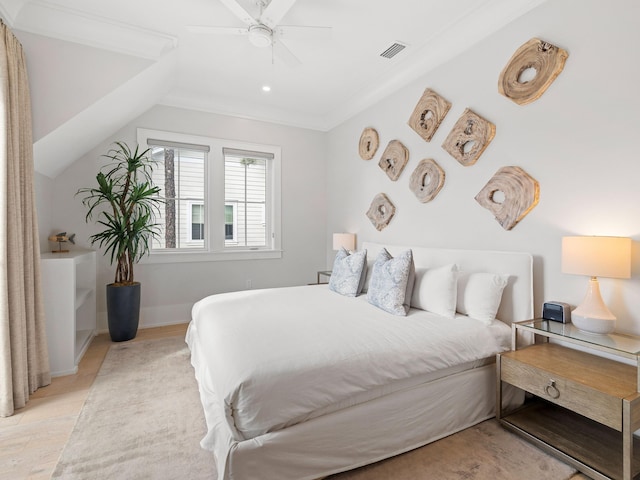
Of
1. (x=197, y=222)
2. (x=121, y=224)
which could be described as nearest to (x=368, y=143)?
(x=197, y=222)

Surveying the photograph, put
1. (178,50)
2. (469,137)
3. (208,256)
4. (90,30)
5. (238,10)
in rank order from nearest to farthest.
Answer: (238,10)
(90,30)
(469,137)
(178,50)
(208,256)

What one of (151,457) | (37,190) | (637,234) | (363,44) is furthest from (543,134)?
(37,190)

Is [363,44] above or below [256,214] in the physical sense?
above

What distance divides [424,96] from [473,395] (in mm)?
2590

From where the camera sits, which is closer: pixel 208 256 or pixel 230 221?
pixel 208 256

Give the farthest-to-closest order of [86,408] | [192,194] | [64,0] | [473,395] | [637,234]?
[192,194]
[64,0]
[86,408]
[473,395]
[637,234]

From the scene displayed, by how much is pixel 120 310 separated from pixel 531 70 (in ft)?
13.7

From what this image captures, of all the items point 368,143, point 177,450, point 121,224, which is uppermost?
point 368,143

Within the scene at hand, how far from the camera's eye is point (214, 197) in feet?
13.3

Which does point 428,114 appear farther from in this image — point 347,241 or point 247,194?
point 247,194

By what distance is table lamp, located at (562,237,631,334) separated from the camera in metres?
1.61

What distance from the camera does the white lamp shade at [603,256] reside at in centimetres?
161

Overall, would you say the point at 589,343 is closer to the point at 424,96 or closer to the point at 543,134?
the point at 543,134

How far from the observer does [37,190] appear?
283cm
